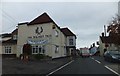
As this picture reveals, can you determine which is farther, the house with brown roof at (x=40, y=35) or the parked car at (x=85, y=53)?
the parked car at (x=85, y=53)

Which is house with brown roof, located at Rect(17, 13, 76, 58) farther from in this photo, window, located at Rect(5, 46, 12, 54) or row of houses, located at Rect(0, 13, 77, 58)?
window, located at Rect(5, 46, 12, 54)

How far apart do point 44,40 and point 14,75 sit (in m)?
32.0

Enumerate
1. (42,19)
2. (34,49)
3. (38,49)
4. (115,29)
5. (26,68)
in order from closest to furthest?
1. (26,68)
2. (38,49)
3. (34,49)
4. (42,19)
5. (115,29)

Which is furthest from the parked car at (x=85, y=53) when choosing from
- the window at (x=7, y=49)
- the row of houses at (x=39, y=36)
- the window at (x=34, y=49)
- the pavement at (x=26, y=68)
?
the pavement at (x=26, y=68)

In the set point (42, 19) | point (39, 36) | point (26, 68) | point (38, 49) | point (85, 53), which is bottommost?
point (26, 68)

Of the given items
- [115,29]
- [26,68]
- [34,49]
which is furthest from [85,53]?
→ [26,68]

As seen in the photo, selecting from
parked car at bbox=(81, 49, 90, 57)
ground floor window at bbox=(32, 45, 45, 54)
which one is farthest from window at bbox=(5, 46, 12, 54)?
parked car at bbox=(81, 49, 90, 57)

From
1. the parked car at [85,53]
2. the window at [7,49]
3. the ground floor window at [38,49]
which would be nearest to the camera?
the ground floor window at [38,49]

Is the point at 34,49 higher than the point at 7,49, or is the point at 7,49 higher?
the point at 7,49

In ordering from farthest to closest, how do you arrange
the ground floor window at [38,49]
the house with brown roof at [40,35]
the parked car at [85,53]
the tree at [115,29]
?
the parked car at [85,53] → the tree at [115,29] → the ground floor window at [38,49] → the house with brown roof at [40,35]

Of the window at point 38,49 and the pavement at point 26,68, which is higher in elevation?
the window at point 38,49

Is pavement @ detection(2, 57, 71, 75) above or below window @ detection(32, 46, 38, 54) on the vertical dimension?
below

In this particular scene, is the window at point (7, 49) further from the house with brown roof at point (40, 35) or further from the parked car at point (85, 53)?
the parked car at point (85, 53)

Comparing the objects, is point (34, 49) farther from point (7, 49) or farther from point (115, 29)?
point (115, 29)
